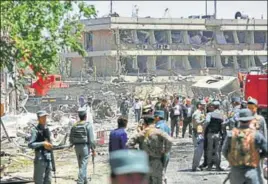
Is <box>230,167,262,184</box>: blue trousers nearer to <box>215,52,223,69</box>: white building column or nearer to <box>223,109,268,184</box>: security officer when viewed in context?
<box>223,109,268,184</box>: security officer

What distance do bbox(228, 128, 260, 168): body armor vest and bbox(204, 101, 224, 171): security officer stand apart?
5936 millimetres

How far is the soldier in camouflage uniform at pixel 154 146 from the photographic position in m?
10.6

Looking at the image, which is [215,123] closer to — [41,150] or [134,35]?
[41,150]

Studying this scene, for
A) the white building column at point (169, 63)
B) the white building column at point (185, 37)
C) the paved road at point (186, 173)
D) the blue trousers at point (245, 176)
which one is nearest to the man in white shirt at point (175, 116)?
the paved road at point (186, 173)

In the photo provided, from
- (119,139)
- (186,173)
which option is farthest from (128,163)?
(186,173)

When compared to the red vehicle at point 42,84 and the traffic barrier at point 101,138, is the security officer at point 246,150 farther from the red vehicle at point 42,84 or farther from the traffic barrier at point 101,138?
the traffic barrier at point 101,138

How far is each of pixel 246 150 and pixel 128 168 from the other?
17.7ft

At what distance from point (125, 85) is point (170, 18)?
16065mm

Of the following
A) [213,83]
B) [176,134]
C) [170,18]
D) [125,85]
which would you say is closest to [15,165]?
[176,134]

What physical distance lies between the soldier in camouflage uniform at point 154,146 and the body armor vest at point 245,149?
1.39 metres

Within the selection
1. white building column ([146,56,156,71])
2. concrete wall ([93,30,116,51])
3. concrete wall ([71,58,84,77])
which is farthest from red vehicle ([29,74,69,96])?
concrete wall ([71,58,84,77])

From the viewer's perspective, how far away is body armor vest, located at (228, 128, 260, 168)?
370 inches

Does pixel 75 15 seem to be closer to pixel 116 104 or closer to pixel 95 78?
pixel 116 104

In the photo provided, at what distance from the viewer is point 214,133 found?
51.7 ft
